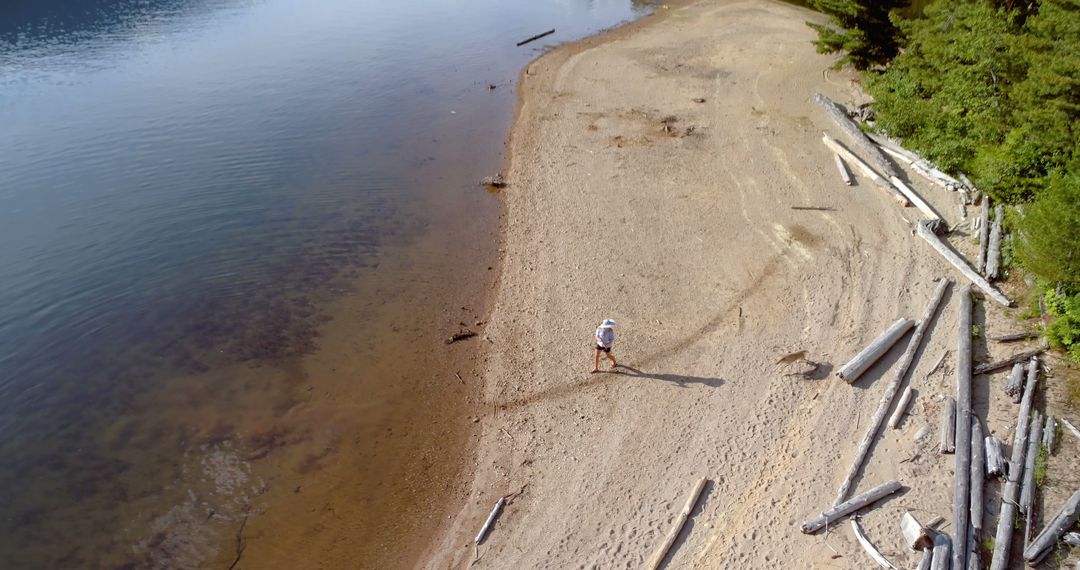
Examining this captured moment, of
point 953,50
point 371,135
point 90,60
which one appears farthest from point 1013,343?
point 90,60

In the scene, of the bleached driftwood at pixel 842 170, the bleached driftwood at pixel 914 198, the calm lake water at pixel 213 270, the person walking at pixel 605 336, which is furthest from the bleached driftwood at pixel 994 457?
the bleached driftwood at pixel 842 170

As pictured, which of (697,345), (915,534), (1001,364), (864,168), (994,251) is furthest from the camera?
(864,168)

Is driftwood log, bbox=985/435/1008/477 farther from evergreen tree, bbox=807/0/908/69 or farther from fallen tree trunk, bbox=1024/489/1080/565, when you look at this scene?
evergreen tree, bbox=807/0/908/69

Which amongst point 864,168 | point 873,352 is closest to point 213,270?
point 873,352

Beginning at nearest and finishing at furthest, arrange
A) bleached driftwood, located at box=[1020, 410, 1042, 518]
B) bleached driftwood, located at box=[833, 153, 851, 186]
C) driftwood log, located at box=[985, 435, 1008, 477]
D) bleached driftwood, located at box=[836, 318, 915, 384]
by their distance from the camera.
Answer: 1. bleached driftwood, located at box=[1020, 410, 1042, 518]
2. driftwood log, located at box=[985, 435, 1008, 477]
3. bleached driftwood, located at box=[836, 318, 915, 384]
4. bleached driftwood, located at box=[833, 153, 851, 186]

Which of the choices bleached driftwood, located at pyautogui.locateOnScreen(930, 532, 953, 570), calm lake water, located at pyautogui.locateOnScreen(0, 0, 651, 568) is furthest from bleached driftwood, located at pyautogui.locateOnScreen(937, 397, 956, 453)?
calm lake water, located at pyautogui.locateOnScreen(0, 0, 651, 568)

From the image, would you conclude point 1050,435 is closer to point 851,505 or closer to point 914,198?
point 851,505
